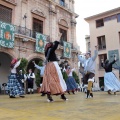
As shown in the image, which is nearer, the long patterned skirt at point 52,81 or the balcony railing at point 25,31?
the long patterned skirt at point 52,81

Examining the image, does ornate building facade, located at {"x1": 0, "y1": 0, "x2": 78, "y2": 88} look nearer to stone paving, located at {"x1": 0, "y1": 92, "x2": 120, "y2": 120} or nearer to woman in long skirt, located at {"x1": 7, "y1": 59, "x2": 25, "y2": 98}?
woman in long skirt, located at {"x1": 7, "y1": 59, "x2": 25, "y2": 98}

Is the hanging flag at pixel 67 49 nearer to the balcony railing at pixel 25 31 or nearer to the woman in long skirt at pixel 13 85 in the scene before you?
the balcony railing at pixel 25 31

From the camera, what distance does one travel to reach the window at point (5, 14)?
1418cm

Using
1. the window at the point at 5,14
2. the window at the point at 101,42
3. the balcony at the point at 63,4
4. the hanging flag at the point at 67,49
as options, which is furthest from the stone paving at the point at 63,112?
the window at the point at 101,42

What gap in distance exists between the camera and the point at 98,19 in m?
25.1

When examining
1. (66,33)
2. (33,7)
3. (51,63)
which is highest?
(33,7)

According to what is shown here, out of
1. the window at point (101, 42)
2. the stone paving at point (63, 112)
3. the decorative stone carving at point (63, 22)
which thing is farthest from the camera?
the window at point (101, 42)

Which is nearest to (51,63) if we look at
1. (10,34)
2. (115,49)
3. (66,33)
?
(10,34)

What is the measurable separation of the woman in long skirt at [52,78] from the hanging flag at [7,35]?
841 cm

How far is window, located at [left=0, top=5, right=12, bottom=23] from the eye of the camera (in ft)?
46.5

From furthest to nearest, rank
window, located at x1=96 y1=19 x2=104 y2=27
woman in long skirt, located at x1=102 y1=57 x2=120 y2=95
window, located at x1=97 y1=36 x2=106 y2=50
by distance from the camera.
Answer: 1. window, located at x1=96 y1=19 x2=104 y2=27
2. window, located at x1=97 y1=36 x2=106 y2=50
3. woman in long skirt, located at x1=102 y1=57 x2=120 y2=95

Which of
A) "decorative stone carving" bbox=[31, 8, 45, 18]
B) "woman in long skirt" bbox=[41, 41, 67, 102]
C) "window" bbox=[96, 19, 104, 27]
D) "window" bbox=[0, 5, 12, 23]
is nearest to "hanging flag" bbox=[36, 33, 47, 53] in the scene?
"decorative stone carving" bbox=[31, 8, 45, 18]

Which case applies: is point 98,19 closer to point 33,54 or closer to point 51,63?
point 33,54

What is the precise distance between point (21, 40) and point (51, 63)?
1005cm
